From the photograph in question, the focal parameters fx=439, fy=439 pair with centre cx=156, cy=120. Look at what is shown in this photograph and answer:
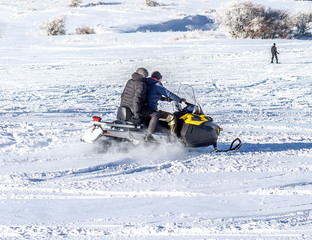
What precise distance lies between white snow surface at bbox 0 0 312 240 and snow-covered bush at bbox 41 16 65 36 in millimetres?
15394

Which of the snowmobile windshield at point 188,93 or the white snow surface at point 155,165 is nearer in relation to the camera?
the white snow surface at point 155,165

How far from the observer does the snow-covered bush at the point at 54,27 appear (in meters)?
32.2

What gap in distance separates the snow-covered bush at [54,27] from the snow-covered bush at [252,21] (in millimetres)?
12038

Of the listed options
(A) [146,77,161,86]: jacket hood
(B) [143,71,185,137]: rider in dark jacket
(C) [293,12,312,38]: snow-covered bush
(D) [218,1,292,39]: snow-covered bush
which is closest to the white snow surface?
(B) [143,71,185,137]: rider in dark jacket

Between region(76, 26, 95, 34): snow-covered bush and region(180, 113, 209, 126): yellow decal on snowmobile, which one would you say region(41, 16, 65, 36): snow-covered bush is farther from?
region(180, 113, 209, 126): yellow decal on snowmobile

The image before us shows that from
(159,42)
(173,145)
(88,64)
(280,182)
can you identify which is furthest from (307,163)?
(159,42)

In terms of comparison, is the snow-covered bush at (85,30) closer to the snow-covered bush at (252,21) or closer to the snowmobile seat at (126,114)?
the snow-covered bush at (252,21)

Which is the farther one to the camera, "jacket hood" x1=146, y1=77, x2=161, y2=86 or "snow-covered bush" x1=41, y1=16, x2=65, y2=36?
"snow-covered bush" x1=41, y1=16, x2=65, y2=36

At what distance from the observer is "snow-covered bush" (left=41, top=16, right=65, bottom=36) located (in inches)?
1268

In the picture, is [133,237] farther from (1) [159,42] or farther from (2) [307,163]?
(1) [159,42]

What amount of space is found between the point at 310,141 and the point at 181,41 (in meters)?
18.3

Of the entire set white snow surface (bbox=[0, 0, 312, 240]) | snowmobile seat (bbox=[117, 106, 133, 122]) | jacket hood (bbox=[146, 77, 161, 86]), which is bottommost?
white snow surface (bbox=[0, 0, 312, 240])

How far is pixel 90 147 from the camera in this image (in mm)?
6852

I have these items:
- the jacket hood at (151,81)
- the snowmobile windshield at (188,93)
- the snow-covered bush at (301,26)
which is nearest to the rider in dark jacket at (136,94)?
the jacket hood at (151,81)
